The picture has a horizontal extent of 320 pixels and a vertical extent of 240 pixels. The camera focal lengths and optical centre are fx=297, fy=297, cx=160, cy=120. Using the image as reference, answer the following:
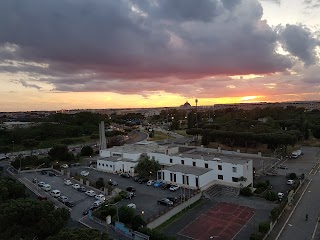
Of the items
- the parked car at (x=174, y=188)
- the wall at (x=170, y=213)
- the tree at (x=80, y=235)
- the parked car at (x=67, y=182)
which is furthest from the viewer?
the parked car at (x=67, y=182)

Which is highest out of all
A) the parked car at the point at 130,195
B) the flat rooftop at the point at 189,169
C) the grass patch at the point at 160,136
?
the flat rooftop at the point at 189,169

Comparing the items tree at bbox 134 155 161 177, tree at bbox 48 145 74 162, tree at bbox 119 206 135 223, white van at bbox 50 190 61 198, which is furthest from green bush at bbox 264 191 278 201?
tree at bbox 48 145 74 162

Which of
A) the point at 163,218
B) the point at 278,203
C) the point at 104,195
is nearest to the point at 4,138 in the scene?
the point at 104,195

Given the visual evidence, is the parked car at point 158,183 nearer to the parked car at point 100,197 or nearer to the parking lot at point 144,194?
the parking lot at point 144,194

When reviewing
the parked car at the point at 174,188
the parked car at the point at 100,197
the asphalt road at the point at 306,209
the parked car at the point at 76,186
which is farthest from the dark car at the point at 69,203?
the asphalt road at the point at 306,209

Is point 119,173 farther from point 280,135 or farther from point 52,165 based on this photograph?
point 280,135

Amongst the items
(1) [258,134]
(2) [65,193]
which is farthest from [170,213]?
(1) [258,134]

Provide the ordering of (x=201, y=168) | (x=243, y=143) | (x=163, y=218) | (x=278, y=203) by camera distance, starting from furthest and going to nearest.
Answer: (x=243, y=143), (x=201, y=168), (x=278, y=203), (x=163, y=218)

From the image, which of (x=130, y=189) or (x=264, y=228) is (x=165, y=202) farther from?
(x=264, y=228)
